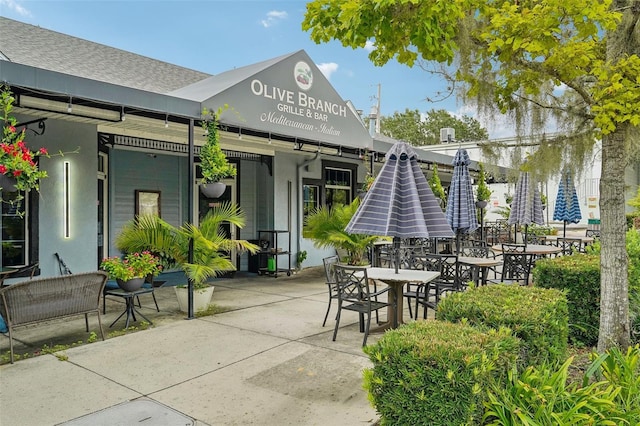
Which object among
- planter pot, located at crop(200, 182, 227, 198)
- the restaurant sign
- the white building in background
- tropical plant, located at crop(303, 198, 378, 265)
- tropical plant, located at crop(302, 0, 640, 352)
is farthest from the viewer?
the white building in background

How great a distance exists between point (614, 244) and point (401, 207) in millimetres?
2280

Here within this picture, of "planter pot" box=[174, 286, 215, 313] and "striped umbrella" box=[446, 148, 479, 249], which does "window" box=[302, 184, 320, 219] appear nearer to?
"striped umbrella" box=[446, 148, 479, 249]

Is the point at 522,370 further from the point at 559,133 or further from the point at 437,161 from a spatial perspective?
the point at 437,161

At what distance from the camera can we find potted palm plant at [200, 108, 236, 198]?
20.9ft

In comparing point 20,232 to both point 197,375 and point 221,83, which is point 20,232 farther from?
point 197,375

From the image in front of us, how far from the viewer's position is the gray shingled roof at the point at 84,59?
8133mm

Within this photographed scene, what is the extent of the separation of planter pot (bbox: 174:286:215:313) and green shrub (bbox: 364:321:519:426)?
4474mm

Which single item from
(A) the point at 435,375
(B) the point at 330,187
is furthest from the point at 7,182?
(B) the point at 330,187

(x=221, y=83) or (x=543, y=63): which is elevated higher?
(x=221, y=83)

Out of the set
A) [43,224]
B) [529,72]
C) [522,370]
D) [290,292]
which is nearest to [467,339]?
[522,370]

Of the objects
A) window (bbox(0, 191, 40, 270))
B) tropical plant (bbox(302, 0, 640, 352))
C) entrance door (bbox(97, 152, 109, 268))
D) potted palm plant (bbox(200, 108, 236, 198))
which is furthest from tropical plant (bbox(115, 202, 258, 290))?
tropical plant (bbox(302, 0, 640, 352))

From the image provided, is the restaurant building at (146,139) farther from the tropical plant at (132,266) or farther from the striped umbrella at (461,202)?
the striped umbrella at (461,202)

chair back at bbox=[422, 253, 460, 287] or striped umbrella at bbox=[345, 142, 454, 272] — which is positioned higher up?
striped umbrella at bbox=[345, 142, 454, 272]

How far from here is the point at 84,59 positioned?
9203mm
